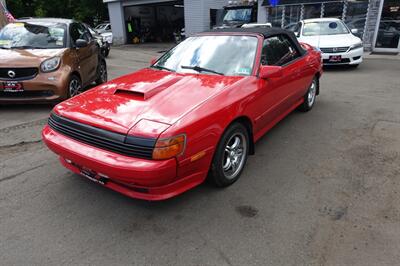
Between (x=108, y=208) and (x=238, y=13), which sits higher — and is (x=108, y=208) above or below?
below

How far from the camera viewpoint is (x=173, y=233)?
8.48 ft

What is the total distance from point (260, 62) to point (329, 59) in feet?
21.9

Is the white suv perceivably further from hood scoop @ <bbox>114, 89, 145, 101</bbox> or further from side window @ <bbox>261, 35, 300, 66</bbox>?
hood scoop @ <bbox>114, 89, 145, 101</bbox>

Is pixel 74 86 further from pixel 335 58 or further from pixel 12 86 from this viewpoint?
pixel 335 58

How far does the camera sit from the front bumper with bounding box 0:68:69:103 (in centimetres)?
539

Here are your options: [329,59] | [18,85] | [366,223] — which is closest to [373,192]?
[366,223]

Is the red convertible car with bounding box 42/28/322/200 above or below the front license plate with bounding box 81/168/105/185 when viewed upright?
above

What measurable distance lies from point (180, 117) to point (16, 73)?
4.25 meters

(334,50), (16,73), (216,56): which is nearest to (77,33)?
(16,73)

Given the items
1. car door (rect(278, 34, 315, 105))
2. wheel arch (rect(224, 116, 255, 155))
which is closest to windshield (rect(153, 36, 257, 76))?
wheel arch (rect(224, 116, 255, 155))

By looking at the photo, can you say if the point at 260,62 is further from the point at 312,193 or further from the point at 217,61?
the point at 312,193

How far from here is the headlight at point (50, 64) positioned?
5.51 meters

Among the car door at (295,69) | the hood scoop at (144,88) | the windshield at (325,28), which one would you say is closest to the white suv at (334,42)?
the windshield at (325,28)

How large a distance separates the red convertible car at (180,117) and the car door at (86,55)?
2.98 m
